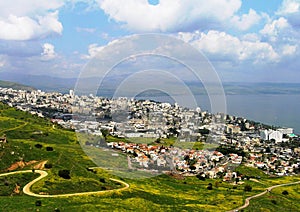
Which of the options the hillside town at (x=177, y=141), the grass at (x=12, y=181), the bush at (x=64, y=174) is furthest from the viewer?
the hillside town at (x=177, y=141)

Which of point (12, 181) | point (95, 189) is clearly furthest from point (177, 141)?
point (12, 181)

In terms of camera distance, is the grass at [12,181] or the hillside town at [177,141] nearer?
the grass at [12,181]

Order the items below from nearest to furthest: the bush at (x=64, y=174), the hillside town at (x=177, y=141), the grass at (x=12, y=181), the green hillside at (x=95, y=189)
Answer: the green hillside at (x=95, y=189) → the grass at (x=12, y=181) → the bush at (x=64, y=174) → the hillside town at (x=177, y=141)

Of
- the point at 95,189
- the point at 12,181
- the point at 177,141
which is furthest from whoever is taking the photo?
the point at 177,141

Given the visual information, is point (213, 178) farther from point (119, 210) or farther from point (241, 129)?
point (241, 129)

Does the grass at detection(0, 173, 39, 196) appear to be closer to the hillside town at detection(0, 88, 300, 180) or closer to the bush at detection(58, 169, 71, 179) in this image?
the bush at detection(58, 169, 71, 179)

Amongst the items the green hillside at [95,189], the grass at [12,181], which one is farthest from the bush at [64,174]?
the grass at [12,181]

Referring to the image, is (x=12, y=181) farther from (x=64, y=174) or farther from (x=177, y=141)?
(x=177, y=141)

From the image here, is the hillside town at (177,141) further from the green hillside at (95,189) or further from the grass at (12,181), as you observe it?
the grass at (12,181)

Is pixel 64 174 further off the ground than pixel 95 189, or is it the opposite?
pixel 64 174

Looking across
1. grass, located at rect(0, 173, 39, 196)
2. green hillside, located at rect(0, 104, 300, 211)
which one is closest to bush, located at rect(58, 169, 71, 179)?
green hillside, located at rect(0, 104, 300, 211)

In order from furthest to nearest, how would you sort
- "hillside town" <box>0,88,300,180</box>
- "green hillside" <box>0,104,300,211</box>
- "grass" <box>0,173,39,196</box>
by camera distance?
"hillside town" <box>0,88,300,180</box>, "grass" <box>0,173,39,196</box>, "green hillside" <box>0,104,300,211</box>

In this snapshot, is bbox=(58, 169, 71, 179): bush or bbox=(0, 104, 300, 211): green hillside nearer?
bbox=(0, 104, 300, 211): green hillside
